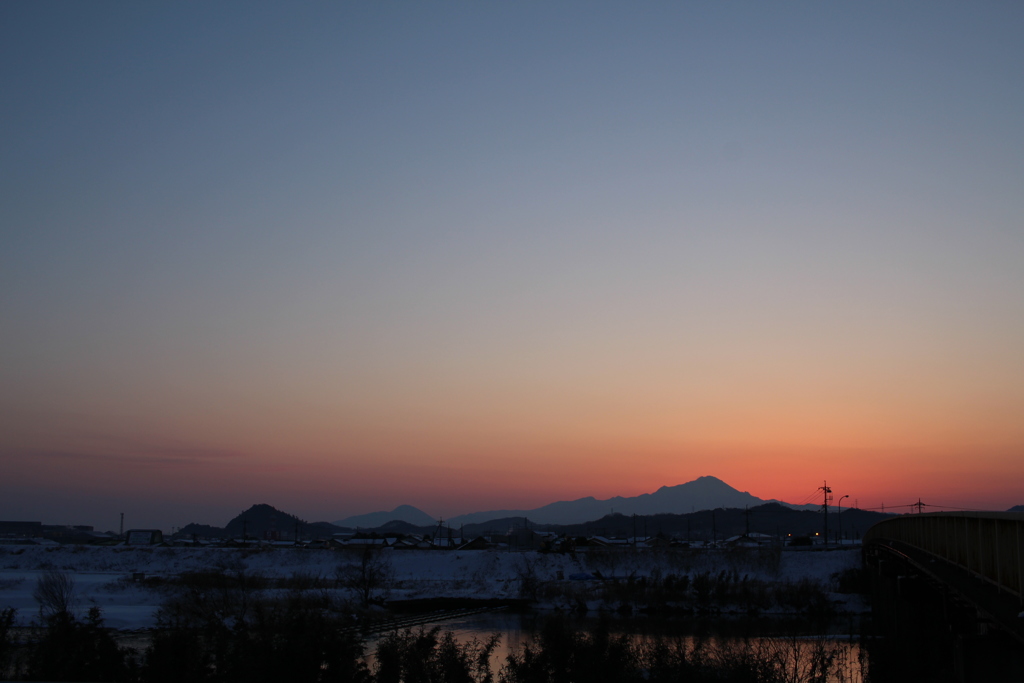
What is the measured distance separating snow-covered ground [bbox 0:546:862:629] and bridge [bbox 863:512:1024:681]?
132 feet

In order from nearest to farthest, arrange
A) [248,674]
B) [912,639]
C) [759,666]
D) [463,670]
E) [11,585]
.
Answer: [248,674], [463,670], [759,666], [912,639], [11,585]

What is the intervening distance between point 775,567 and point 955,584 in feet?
227

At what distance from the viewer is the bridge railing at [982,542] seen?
12.8 metres

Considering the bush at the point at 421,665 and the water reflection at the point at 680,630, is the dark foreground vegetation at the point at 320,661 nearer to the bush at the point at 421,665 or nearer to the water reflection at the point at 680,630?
the bush at the point at 421,665

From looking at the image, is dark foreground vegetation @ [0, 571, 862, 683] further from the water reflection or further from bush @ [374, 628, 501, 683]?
the water reflection

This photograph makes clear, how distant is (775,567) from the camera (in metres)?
80.4

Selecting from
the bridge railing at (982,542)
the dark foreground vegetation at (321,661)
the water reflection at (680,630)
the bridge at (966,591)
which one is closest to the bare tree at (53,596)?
the water reflection at (680,630)

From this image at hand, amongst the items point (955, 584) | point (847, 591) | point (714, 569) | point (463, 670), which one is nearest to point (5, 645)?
point (463, 670)

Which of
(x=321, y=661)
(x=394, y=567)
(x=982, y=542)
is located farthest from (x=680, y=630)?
(x=394, y=567)

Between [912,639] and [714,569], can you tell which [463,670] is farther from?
[714,569]

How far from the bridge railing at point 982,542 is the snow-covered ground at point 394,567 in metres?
47.0

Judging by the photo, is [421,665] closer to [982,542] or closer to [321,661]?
[321,661]

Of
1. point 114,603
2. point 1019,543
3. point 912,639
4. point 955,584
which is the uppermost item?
point 1019,543

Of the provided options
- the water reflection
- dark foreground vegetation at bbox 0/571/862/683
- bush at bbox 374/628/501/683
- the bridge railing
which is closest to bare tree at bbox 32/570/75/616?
the water reflection
